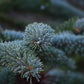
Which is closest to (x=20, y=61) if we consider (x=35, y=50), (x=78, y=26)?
(x=35, y=50)

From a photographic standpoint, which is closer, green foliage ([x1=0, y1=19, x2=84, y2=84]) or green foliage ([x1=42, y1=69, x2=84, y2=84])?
green foliage ([x1=0, y1=19, x2=84, y2=84])

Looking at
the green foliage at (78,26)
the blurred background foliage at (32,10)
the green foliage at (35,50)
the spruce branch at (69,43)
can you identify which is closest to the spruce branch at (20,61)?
the green foliage at (35,50)

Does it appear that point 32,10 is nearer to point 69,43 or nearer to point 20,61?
point 69,43

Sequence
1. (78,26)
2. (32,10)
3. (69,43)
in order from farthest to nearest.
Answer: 1. (32,10)
2. (78,26)
3. (69,43)

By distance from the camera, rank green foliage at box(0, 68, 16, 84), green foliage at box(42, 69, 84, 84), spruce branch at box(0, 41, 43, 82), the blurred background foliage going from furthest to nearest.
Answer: the blurred background foliage
green foliage at box(42, 69, 84, 84)
green foliage at box(0, 68, 16, 84)
spruce branch at box(0, 41, 43, 82)

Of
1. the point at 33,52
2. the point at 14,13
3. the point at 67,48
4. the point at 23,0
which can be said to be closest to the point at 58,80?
the point at 67,48

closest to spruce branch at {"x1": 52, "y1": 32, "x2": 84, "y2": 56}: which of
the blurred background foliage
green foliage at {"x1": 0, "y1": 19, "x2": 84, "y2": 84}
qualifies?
green foliage at {"x1": 0, "y1": 19, "x2": 84, "y2": 84}

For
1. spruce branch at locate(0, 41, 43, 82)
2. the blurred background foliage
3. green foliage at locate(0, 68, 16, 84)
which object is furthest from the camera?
the blurred background foliage

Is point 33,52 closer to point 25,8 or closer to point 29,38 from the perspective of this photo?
point 29,38

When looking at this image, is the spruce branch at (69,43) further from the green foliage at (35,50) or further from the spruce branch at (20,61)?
the spruce branch at (20,61)

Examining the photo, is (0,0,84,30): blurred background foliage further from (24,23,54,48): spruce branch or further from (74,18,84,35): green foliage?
(24,23,54,48): spruce branch

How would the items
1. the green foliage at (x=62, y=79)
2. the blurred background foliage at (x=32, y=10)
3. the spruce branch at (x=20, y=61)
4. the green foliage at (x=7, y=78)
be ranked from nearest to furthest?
the spruce branch at (x=20, y=61) < the green foliage at (x=7, y=78) < the green foliage at (x=62, y=79) < the blurred background foliage at (x=32, y=10)
